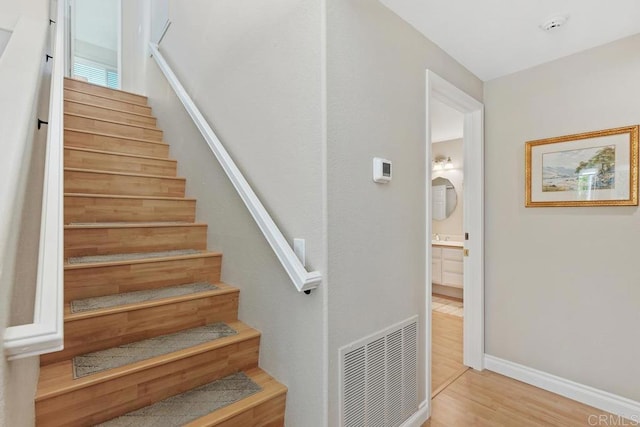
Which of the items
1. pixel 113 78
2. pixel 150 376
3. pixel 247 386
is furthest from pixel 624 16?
pixel 113 78

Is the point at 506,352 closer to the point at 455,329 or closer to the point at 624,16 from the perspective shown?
the point at 455,329

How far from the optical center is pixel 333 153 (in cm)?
135

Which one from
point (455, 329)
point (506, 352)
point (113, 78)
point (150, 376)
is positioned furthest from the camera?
point (113, 78)

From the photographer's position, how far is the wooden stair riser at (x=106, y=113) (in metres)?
2.84

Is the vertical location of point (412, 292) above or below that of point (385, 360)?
above

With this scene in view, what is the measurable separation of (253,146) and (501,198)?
2027mm

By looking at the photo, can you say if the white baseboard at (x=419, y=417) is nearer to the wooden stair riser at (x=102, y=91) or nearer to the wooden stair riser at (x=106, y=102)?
the wooden stair riser at (x=106, y=102)

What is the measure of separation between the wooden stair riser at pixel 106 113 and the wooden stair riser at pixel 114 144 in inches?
19.4

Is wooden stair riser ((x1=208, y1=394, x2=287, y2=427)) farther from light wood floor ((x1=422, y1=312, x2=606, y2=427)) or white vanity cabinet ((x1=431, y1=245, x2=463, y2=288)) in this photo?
white vanity cabinet ((x1=431, y1=245, x2=463, y2=288))

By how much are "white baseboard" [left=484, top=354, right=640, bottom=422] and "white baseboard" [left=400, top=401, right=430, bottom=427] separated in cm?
96

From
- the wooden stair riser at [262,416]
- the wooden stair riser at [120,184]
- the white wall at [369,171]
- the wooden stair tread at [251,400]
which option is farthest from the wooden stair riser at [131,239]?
the white wall at [369,171]

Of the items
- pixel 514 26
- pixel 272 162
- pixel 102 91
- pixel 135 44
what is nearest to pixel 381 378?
pixel 272 162

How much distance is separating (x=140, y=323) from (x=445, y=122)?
3.87 metres

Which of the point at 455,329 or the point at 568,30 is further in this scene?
the point at 455,329
